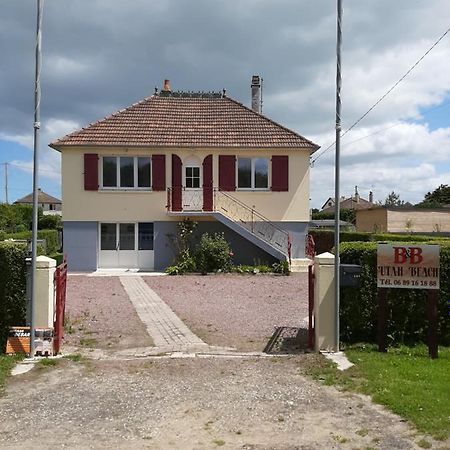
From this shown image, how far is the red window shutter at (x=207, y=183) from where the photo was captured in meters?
22.8

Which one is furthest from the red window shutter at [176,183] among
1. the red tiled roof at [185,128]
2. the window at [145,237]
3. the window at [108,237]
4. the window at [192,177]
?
the window at [108,237]

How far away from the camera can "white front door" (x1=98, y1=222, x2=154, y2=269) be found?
22.8 m

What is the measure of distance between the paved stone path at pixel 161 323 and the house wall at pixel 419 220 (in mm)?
29020

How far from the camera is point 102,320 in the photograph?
10.9m

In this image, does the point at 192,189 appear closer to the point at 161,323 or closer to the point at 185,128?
Answer: the point at 185,128

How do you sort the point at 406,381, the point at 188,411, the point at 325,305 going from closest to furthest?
the point at 188,411, the point at 406,381, the point at 325,305

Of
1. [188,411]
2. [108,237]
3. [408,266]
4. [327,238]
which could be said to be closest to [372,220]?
[327,238]

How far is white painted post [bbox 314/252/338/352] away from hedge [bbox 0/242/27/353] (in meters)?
4.27

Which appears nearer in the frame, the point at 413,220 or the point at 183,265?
the point at 183,265

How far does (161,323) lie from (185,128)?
1457 centimetres

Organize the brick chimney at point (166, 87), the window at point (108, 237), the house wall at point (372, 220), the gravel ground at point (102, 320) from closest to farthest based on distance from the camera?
the gravel ground at point (102, 320)
the window at point (108, 237)
the brick chimney at point (166, 87)
the house wall at point (372, 220)

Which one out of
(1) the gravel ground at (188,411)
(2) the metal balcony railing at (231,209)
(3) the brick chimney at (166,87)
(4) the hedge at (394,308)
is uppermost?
(3) the brick chimney at (166,87)

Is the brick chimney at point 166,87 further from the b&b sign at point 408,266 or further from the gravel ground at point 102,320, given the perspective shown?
the b&b sign at point 408,266

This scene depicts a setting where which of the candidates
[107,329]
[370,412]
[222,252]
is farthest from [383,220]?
[370,412]
